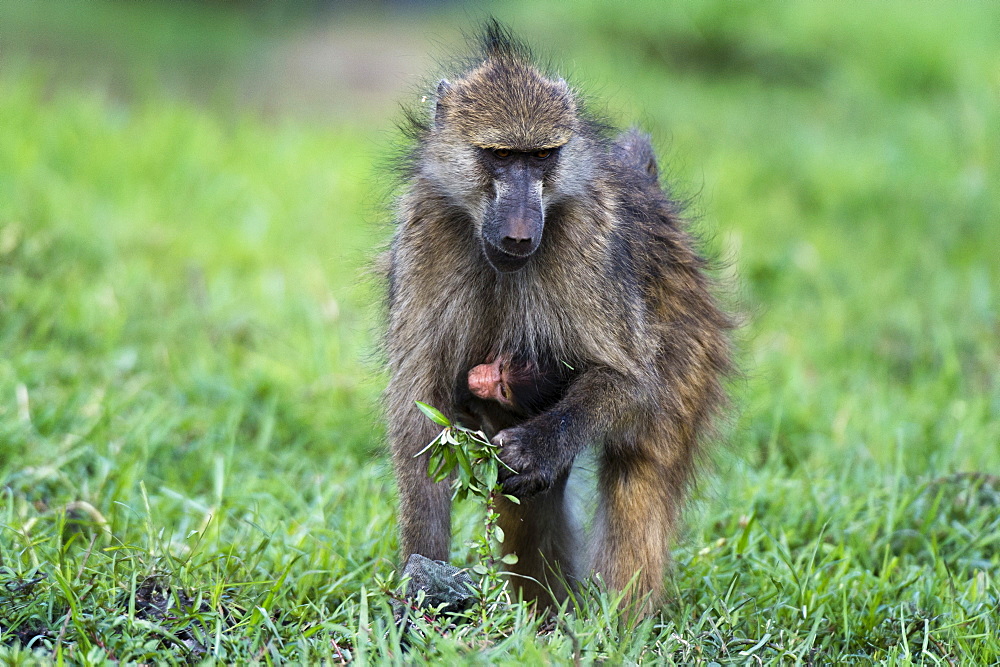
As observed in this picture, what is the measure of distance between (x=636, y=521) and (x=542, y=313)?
2.30ft

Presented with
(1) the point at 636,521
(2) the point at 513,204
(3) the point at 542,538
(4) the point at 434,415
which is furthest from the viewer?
(3) the point at 542,538

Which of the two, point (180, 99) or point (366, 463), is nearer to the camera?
point (366, 463)

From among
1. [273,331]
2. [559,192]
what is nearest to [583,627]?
[559,192]

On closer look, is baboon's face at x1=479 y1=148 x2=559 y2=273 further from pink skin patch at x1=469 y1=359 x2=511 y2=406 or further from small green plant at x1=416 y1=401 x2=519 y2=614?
small green plant at x1=416 y1=401 x2=519 y2=614

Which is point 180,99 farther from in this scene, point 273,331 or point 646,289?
point 646,289

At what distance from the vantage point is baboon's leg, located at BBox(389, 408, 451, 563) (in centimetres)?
321

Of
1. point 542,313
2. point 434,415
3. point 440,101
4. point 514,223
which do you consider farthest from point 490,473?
point 440,101

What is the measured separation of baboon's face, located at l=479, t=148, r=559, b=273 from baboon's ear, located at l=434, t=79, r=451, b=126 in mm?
297

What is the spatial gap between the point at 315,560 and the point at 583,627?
994mm

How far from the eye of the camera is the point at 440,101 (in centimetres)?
344

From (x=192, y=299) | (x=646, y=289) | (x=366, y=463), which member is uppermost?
(x=646, y=289)

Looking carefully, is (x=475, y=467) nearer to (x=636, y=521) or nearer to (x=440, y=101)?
(x=636, y=521)

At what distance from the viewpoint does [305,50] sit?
10711mm

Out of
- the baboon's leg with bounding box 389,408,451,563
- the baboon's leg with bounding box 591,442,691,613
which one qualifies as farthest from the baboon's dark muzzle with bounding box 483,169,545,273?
the baboon's leg with bounding box 591,442,691,613
